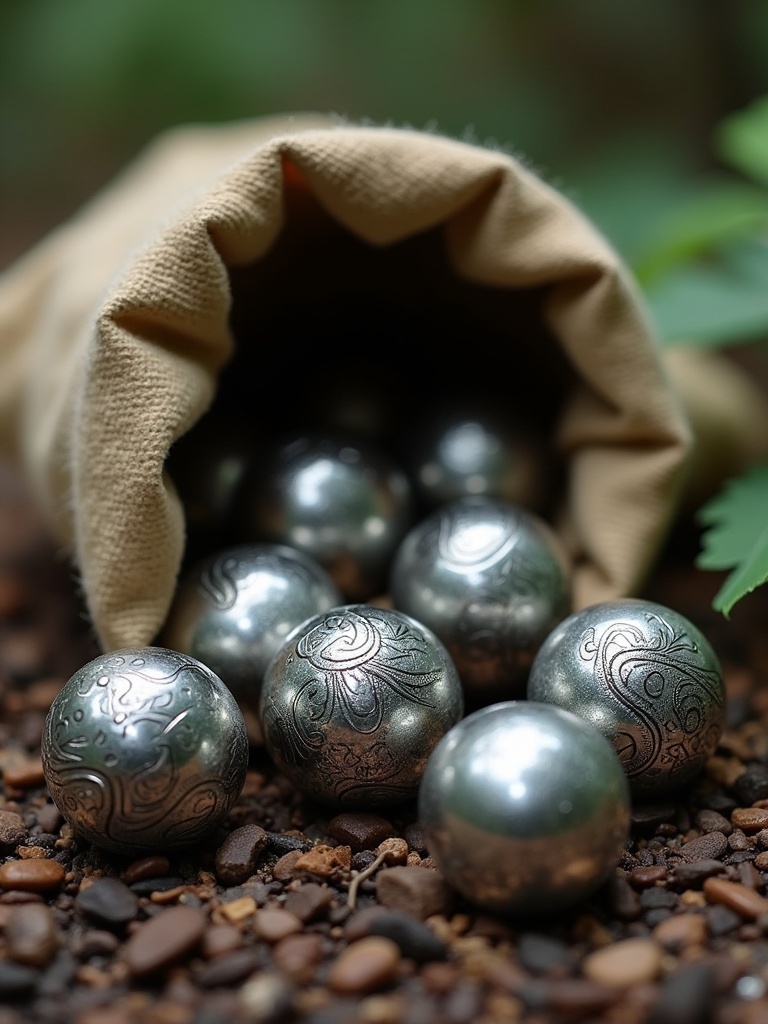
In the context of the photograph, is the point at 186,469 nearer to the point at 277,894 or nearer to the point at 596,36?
the point at 277,894

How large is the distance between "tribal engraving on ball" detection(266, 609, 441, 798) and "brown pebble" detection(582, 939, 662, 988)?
26 centimetres

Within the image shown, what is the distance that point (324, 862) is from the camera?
0.97m

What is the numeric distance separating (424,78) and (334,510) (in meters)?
2.00

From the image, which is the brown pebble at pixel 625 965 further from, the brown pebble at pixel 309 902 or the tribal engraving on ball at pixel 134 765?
the tribal engraving on ball at pixel 134 765

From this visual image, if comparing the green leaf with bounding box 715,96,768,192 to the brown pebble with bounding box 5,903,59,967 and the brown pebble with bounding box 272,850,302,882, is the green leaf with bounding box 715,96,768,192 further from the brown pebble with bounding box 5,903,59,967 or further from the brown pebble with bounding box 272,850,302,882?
the brown pebble with bounding box 5,903,59,967

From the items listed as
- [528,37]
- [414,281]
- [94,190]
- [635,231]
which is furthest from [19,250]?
[414,281]

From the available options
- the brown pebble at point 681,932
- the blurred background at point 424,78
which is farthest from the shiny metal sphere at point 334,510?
the blurred background at point 424,78

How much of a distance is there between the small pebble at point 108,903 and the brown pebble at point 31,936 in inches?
1.1

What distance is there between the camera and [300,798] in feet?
3.62

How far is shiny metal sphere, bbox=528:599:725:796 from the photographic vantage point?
102 cm

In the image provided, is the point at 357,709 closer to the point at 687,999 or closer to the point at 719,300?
the point at 687,999

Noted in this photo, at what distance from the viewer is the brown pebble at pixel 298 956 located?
2.68 feet

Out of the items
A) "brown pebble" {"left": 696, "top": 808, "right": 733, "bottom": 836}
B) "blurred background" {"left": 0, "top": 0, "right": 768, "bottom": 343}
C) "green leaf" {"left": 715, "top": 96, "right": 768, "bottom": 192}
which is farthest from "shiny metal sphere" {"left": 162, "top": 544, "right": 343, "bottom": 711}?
"blurred background" {"left": 0, "top": 0, "right": 768, "bottom": 343}

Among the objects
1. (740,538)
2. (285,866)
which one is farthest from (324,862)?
(740,538)
